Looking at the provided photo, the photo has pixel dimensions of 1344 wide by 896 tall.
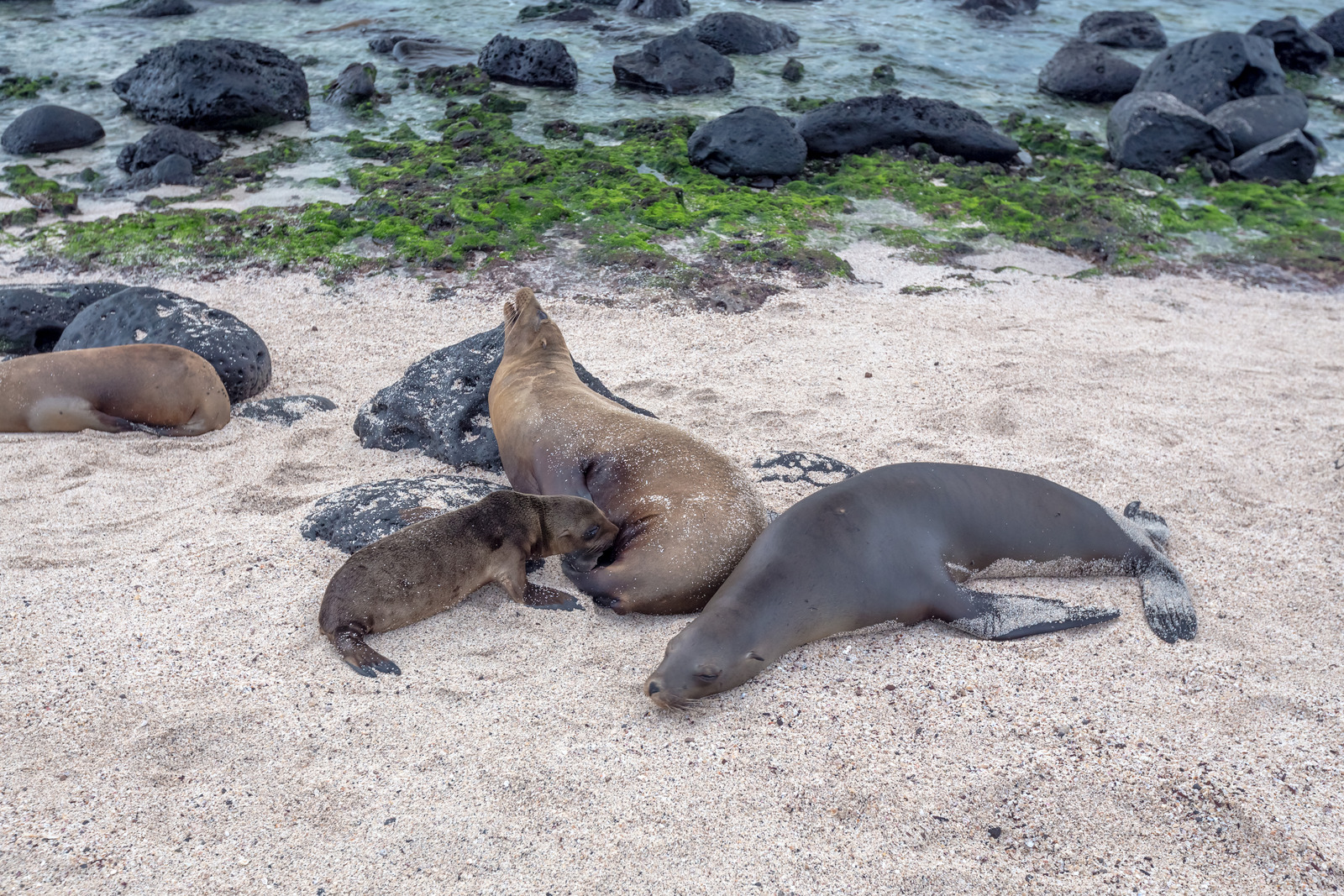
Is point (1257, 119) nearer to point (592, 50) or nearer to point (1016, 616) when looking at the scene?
point (592, 50)

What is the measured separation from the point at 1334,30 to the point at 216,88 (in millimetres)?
17452

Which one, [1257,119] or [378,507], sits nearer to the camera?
[378,507]

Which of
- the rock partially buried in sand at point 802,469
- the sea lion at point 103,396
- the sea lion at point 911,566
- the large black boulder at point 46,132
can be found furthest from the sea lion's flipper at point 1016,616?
the large black boulder at point 46,132

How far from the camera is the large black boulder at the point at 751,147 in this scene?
9.74 metres

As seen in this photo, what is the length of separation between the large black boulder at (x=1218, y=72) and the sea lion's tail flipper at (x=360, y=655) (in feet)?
41.0

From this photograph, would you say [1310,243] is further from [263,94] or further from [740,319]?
[263,94]

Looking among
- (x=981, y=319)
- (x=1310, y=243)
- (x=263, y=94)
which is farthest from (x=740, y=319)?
(x=263, y=94)

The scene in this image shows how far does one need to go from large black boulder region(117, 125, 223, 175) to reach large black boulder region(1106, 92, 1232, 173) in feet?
32.0

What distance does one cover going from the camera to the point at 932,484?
3.88m

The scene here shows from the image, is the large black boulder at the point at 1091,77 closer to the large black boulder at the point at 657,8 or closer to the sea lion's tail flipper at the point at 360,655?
the large black boulder at the point at 657,8

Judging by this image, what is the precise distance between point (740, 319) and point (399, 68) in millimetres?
9072

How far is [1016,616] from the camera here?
11.7ft

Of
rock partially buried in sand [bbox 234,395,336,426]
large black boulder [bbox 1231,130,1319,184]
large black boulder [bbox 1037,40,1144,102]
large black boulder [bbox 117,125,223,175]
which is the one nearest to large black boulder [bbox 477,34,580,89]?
large black boulder [bbox 117,125,223,175]

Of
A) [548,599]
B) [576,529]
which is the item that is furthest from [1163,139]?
[548,599]
